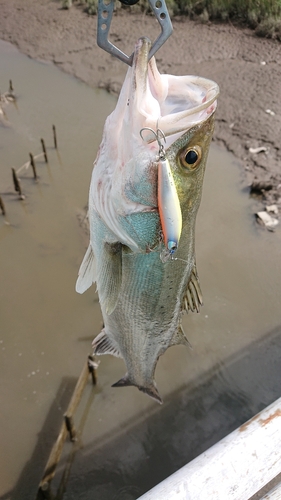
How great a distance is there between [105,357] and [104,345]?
1.92 metres

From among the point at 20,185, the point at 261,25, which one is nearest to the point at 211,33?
the point at 261,25

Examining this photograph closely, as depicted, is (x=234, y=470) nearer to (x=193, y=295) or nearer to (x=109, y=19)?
(x=193, y=295)

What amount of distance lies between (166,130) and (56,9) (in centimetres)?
1117

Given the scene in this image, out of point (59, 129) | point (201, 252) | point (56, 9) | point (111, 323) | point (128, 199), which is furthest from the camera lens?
point (56, 9)

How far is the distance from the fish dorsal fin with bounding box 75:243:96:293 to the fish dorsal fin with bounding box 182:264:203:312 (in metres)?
0.55

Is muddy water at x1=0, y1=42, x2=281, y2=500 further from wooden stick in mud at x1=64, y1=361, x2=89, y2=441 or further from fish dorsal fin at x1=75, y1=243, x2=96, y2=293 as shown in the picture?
fish dorsal fin at x1=75, y1=243, x2=96, y2=293

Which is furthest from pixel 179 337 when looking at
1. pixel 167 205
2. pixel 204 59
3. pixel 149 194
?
pixel 204 59

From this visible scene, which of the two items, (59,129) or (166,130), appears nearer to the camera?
(166,130)

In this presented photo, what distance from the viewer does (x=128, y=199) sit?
175cm

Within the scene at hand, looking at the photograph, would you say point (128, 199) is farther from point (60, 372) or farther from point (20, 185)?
point (20, 185)

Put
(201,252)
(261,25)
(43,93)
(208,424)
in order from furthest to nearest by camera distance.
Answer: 1. (261,25)
2. (43,93)
3. (201,252)
4. (208,424)

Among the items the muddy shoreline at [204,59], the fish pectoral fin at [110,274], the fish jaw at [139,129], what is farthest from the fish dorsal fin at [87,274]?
the muddy shoreline at [204,59]

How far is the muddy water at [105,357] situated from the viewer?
3.85 m

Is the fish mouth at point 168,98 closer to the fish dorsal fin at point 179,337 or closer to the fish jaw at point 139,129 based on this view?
the fish jaw at point 139,129
